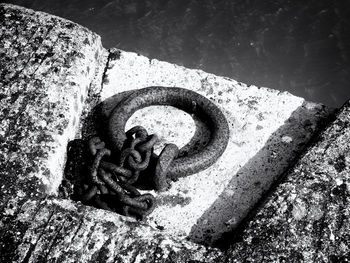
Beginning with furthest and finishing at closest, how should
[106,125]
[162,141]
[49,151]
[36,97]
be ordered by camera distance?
[162,141] < [106,125] < [36,97] < [49,151]

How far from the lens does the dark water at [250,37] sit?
7.84 meters

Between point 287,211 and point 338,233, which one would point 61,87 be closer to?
point 287,211

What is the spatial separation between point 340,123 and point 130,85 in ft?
7.05

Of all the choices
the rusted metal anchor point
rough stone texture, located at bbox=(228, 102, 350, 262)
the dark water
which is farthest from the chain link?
the dark water

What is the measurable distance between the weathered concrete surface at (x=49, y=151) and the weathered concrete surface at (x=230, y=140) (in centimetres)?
41

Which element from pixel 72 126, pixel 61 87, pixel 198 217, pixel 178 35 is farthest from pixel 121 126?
pixel 178 35

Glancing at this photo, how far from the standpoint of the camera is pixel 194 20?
8.25 meters

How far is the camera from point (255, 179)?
3.33 metres

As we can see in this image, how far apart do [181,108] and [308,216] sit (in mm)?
1697

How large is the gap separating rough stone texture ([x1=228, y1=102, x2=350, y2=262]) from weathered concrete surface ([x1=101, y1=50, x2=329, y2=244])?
458 millimetres

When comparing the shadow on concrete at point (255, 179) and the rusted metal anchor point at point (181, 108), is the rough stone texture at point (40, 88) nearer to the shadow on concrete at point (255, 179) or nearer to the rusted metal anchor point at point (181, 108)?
the rusted metal anchor point at point (181, 108)

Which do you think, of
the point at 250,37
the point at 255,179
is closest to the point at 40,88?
the point at 255,179

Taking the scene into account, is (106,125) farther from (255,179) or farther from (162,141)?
(255,179)

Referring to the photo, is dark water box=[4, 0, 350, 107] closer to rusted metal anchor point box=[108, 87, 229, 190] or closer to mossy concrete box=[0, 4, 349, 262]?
mossy concrete box=[0, 4, 349, 262]
